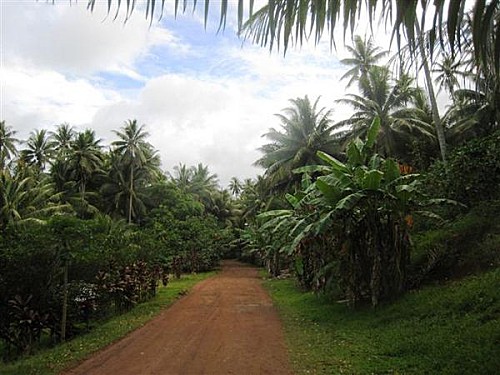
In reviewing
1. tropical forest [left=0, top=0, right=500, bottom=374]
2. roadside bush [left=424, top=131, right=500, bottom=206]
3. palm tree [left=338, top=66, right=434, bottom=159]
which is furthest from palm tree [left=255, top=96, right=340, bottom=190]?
roadside bush [left=424, top=131, right=500, bottom=206]

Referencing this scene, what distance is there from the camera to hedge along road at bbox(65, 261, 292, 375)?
6348 mm

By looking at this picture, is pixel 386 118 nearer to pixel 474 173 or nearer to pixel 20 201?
pixel 474 173

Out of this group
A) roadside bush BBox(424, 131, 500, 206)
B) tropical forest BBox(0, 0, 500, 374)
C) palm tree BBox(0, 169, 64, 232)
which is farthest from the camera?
palm tree BBox(0, 169, 64, 232)

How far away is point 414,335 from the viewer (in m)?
6.95

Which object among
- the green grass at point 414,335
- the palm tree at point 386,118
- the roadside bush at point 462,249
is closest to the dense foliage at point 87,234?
the green grass at point 414,335

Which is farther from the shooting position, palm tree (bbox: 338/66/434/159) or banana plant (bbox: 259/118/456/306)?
palm tree (bbox: 338/66/434/159)

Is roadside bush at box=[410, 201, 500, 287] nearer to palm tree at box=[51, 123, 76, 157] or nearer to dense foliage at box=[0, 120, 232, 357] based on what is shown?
dense foliage at box=[0, 120, 232, 357]

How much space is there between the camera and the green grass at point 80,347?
705cm

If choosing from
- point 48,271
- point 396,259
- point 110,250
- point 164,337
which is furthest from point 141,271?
point 396,259

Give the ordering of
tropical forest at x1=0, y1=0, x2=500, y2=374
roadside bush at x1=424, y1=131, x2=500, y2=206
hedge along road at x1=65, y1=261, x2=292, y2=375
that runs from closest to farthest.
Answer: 1. tropical forest at x1=0, y1=0, x2=500, y2=374
2. hedge along road at x1=65, y1=261, x2=292, y2=375
3. roadside bush at x1=424, y1=131, x2=500, y2=206

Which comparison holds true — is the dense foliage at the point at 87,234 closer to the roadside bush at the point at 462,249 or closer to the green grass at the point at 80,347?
the green grass at the point at 80,347

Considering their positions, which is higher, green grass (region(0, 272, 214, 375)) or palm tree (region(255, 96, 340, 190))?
palm tree (region(255, 96, 340, 190))

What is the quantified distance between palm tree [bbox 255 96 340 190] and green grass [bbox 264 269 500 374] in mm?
15268

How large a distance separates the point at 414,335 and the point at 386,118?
1909cm
